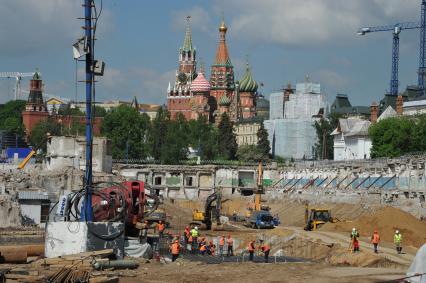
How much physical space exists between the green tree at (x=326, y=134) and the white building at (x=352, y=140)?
10324mm

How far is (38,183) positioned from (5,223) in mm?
13556

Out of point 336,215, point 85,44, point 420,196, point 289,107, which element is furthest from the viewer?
point 289,107

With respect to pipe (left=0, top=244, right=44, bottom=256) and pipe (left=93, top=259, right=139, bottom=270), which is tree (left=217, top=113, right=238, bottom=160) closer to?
pipe (left=0, top=244, right=44, bottom=256)

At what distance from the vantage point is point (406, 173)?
75125mm

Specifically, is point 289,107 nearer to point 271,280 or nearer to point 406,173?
point 406,173

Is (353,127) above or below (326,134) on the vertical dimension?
above

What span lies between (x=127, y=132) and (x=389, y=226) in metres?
106

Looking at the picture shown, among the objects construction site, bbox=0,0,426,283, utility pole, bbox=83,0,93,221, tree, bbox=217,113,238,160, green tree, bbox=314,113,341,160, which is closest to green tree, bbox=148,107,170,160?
tree, bbox=217,113,238,160

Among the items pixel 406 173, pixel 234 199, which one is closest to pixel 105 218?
pixel 406 173

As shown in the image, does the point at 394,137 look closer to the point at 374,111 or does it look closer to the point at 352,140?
the point at 352,140

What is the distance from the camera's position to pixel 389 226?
5284cm

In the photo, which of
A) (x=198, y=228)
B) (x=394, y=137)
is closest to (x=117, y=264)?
(x=198, y=228)

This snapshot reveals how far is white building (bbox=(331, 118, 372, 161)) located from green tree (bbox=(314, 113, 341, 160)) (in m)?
10.3

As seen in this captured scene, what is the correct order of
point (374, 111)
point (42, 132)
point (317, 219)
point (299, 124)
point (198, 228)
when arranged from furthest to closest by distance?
1. point (42, 132)
2. point (299, 124)
3. point (374, 111)
4. point (198, 228)
5. point (317, 219)
